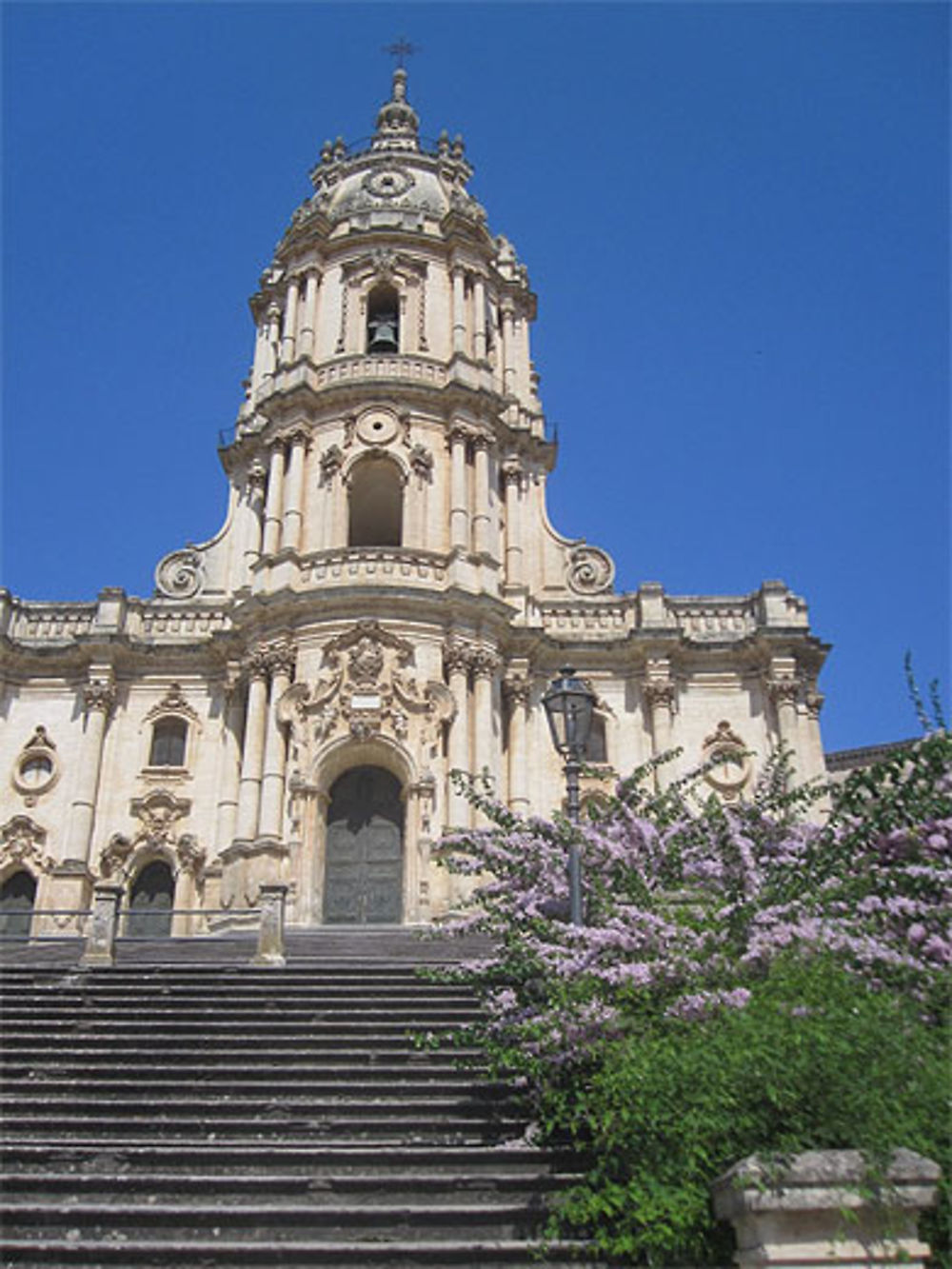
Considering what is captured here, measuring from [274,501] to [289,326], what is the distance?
6472 millimetres

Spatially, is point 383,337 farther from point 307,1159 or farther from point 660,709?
point 307,1159

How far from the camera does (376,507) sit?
33.5 metres

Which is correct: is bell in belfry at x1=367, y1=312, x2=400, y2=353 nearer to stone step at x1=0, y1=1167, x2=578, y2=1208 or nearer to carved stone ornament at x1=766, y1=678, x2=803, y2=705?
carved stone ornament at x1=766, y1=678, x2=803, y2=705

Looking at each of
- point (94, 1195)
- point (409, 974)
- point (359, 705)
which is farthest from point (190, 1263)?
point (359, 705)

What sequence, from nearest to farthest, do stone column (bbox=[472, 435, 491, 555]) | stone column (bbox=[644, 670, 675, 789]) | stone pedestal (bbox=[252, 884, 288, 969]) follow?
stone pedestal (bbox=[252, 884, 288, 969]) < stone column (bbox=[644, 670, 675, 789]) < stone column (bbox=[472, 435, 491, 555])

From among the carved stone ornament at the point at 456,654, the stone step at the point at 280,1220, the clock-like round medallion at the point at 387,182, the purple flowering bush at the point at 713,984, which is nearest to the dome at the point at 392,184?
the clock-like round medallion at the point at 387,182

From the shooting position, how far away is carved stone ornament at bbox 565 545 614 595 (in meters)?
32.5

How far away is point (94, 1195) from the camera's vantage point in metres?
9.70

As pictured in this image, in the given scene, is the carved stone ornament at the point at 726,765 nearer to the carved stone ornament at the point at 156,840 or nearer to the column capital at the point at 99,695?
the carved stone ornament at the point at 156,840

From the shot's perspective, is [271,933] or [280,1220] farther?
[271,933]

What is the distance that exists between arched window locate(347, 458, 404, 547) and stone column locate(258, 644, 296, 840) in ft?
16.6

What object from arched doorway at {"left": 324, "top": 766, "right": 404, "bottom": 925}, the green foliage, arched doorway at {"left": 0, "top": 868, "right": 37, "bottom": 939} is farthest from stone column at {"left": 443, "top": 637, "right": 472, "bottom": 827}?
the green foliage

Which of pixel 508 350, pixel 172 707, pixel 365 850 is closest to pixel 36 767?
pixel 172 707

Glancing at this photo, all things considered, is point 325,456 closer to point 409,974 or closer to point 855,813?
point 409,974
